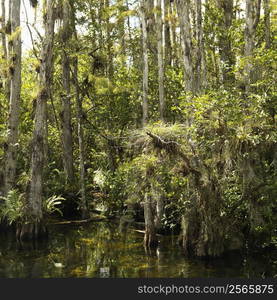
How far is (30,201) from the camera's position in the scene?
12.8m

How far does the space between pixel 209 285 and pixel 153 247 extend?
15.9 ft

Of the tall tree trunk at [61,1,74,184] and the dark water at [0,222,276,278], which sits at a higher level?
the tall tree trunk at [61,1,74,184]

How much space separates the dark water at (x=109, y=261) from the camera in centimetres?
918

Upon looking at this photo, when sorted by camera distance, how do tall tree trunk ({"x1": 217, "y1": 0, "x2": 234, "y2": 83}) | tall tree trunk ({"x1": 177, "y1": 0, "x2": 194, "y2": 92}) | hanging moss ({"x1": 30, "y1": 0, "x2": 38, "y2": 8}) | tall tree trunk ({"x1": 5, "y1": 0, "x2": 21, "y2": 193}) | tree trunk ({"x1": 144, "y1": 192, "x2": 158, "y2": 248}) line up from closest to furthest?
tall tree trunk ({"x1": 177, "y1": 0, "x2": 194, "y2": 92}) < tree trunk ({"x1": 144, "y1": 192, "x2": 158, "y2": 248}) < tall tree trunk ({"x1": 5, "y1": 0, "x2": 21, "y2": 193}) < hanging moss ({"x1": 30, "y1": 0, "x2": 38, "y2": 8}) < tall tree trunk ({"x1": 217, "y1": 0, "x2": 234, "y2": 83})

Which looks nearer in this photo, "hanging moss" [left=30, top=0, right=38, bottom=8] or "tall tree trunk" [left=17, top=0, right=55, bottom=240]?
"tall tree trunk" [left=17, top=0, right=55, bottom=240]

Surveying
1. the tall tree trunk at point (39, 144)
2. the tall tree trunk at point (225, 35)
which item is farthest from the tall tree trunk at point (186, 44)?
the tall tree trunk at point (225, 35)

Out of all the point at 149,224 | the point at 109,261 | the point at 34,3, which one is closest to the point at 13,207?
the point at 109,261

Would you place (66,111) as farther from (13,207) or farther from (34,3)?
(13,207)

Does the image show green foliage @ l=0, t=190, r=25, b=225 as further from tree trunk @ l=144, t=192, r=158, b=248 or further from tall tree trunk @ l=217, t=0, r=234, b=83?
tall tree trunk @ l=217, t=0, r=234, b=83

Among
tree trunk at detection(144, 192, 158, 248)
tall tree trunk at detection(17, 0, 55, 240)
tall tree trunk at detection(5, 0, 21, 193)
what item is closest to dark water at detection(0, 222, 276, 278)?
tree trunk at detection(144, 192, 158, 248)

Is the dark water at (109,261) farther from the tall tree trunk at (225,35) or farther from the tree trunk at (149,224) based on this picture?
the tall tree trunk at (225,35)

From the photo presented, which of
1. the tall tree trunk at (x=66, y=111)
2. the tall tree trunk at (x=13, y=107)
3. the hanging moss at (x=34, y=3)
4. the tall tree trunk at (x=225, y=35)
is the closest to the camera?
the tall tree trunk at (x=13, y=107)

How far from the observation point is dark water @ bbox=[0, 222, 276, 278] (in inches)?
361

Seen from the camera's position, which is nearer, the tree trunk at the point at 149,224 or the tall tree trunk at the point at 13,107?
the tree trunk at the point at 149,224
